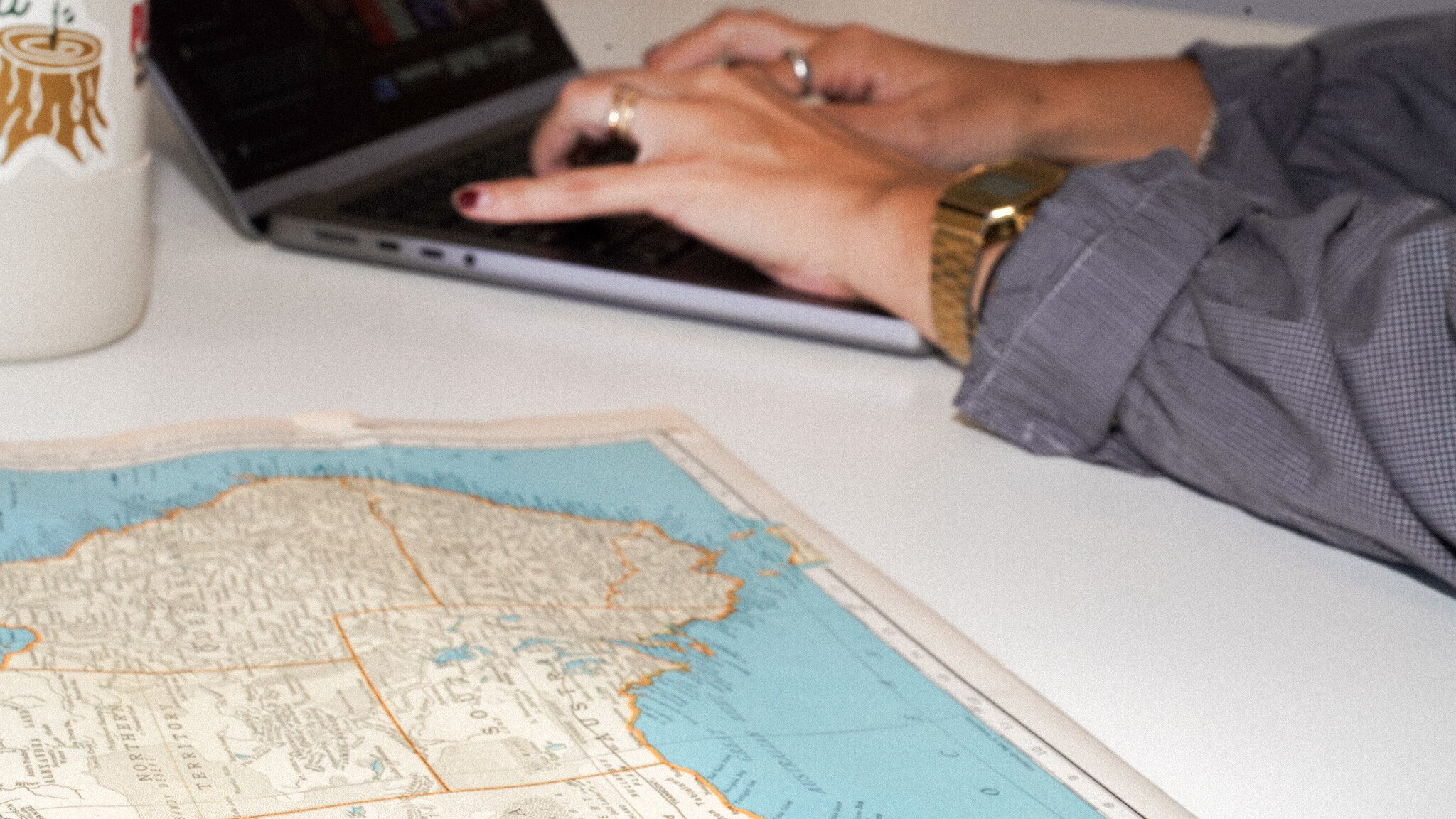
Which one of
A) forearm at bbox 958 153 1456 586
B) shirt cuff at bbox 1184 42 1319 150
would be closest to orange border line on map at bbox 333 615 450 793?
forearm at bbox 958 153 1456 586

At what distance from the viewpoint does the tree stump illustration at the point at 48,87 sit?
1.86ft

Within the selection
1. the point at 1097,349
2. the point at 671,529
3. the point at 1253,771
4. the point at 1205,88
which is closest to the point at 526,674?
the point at 671,529

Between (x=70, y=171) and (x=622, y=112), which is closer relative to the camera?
(x=70, y=171)

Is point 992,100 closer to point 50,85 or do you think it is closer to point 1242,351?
point 1242,351

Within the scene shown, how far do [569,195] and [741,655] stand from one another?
0.43 meters

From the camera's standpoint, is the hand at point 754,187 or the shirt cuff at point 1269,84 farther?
the shirt cuff at point 1269,84

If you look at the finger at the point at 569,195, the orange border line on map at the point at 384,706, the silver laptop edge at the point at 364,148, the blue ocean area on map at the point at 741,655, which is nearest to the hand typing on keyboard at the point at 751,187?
Answer: the finger at the point at 569,195

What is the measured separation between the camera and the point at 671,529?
58cm

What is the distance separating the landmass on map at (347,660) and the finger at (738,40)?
61 centimetres

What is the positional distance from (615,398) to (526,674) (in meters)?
0.27

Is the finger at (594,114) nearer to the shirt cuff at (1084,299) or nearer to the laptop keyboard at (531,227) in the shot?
the laptop keyboard at (531,227)

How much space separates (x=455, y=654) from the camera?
47 centimetres

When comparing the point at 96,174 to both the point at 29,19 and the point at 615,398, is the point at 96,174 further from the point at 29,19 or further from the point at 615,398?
the point at 615,398

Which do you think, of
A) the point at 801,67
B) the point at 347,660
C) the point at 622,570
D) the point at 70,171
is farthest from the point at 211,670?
the point at 801,67
